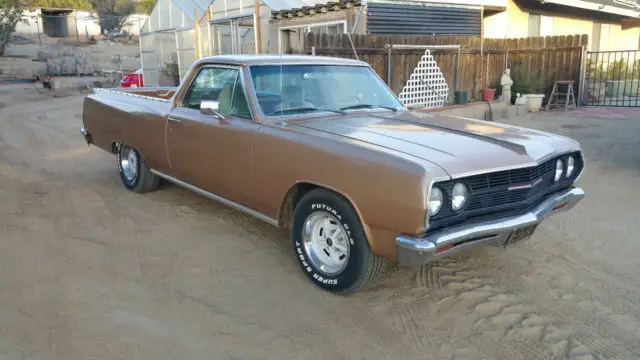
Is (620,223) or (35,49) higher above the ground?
(35,49)

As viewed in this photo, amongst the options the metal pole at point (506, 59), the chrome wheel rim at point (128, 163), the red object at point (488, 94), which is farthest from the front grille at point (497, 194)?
the metal pole at point (506, 59)

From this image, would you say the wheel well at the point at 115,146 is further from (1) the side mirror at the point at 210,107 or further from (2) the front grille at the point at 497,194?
(2) the front grille at the point at 497,194

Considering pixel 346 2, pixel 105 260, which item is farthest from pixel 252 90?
pixel 346 2

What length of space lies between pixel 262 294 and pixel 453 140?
173cm

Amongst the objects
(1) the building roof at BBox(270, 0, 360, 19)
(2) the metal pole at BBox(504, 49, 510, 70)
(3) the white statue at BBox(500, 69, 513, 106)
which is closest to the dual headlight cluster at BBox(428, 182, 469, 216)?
(1) the building roof at BBox(270, 0, 360, 19)

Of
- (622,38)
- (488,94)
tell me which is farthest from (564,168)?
(622,38)

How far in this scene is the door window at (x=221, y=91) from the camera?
4394mm

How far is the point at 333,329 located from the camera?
3.20m

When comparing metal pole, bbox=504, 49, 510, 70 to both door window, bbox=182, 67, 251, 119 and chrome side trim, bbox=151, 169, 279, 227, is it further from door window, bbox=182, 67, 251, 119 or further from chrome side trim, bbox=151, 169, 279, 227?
chrome side trim, bbox=151, 169, 279, 227

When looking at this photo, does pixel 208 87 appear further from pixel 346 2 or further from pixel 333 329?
pixel 346 2

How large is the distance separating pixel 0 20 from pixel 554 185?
3159 centimetres

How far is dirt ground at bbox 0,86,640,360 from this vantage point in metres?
3.02

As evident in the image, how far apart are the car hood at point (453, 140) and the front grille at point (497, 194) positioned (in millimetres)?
77

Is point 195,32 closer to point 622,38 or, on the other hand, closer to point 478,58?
point 478,58
